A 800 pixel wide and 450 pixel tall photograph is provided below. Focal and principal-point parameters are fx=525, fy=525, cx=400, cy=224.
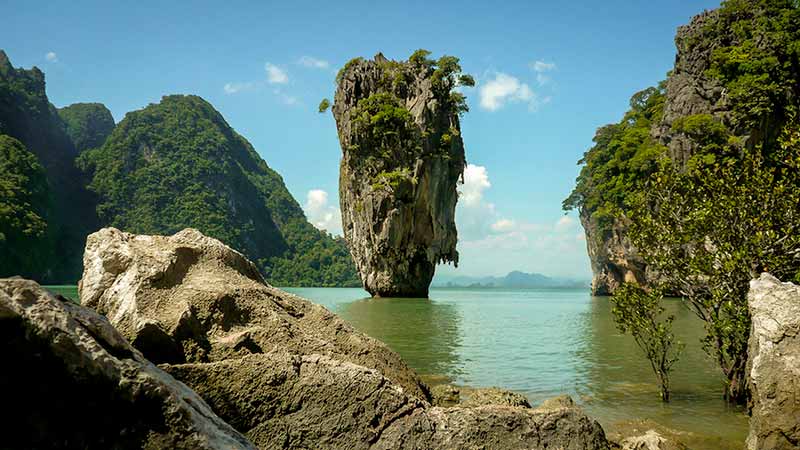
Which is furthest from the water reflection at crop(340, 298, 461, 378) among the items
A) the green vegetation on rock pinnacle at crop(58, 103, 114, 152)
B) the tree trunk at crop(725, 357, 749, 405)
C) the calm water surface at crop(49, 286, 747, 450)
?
the green vegetation on rock pinnacle at crop(58, 103, 114, 152)

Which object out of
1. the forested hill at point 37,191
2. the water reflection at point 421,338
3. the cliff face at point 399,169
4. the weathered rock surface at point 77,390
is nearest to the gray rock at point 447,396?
the water reflection at point 421,338

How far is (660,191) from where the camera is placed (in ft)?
30.7

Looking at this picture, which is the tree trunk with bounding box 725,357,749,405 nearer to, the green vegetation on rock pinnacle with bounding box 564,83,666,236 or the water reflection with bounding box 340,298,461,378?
the water reflection with bounding box 340,298,461,378

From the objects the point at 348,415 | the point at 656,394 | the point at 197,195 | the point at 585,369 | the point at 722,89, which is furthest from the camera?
the point at 197,195

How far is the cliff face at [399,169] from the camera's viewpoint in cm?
4294

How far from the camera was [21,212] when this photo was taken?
60.7 meters

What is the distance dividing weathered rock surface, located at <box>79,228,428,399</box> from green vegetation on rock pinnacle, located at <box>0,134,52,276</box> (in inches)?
2391

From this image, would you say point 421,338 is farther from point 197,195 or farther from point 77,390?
point 197,195

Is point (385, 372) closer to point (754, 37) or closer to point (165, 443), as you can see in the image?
point (165, 443)

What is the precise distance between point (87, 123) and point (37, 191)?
7525 cm

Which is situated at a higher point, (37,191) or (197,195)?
(197,195)

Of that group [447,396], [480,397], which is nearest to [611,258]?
[447,396]

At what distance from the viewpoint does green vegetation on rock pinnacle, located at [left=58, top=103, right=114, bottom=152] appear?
130 metres

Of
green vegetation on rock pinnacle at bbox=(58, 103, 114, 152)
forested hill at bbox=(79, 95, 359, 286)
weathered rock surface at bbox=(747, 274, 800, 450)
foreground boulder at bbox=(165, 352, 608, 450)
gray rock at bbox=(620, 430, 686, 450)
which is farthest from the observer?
green vegetation on rock pinnacle at bbox=(58, 103, 114, 152)
